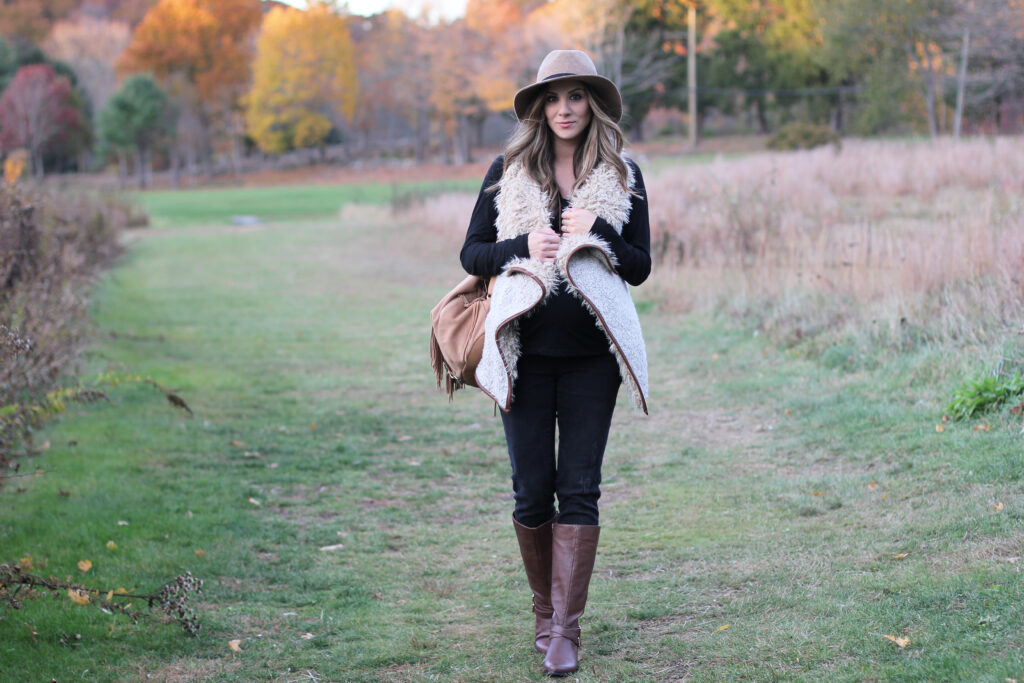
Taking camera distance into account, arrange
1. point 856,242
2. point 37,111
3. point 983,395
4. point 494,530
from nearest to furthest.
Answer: point 494,530 → point 983,395 → point 856,242 → point 37,111

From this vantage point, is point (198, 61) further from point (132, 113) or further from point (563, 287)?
point (563, 287)

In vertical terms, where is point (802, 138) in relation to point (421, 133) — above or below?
below

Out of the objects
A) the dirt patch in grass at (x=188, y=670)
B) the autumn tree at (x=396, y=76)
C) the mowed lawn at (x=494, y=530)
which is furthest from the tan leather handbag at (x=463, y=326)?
the autumn tree at (x=396, y=76)

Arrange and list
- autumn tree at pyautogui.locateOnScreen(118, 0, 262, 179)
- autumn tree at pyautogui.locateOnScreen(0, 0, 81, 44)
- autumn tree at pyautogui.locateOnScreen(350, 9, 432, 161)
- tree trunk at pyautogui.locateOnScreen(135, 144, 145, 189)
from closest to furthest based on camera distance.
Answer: autumn tree at pyautogui.locateOnScreen(350, 9, 432, 161) → tree trunk at pyautogui.locateOnScreen(135, 144, 145, 189) → autumn tree at pyautogui.locateOnScreen(118, 0, 262, 179) → autumn tree at pyautogui.locateOnScreen(0, 0, 81, 44)

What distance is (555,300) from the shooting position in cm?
360

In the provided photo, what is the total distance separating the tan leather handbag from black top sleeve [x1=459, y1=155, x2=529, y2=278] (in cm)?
9

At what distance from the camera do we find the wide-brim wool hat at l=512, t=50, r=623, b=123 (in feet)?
11.9

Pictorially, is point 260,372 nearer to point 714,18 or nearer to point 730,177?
point 730,177

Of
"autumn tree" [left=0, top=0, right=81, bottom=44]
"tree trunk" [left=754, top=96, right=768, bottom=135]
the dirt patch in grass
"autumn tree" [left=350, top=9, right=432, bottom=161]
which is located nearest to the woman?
the dirt patch in grass

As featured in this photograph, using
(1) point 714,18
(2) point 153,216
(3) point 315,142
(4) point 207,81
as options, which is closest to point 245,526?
(2) point 153,216

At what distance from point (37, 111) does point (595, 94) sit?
169ft

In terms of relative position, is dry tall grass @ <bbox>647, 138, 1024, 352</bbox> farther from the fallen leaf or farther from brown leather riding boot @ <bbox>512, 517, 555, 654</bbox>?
brown leather riding boot @ <bbox>512, 517, 555, 654</bbox>

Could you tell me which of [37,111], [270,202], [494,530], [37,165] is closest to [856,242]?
[494,530]

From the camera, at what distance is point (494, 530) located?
566cm
